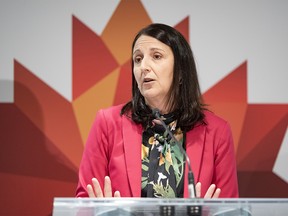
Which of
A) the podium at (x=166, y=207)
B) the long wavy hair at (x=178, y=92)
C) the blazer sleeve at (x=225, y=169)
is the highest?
the long wavy hair at (x=178, y=92)

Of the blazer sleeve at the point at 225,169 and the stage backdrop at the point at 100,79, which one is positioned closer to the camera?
the blazer sleeve at the point at 225,169

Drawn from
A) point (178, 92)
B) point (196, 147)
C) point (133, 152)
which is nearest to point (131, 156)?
point (133, 152)

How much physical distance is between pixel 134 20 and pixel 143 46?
62 centimetres

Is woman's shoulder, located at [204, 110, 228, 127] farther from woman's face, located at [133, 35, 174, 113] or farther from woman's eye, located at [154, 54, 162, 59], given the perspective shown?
woman's eye, located at [154, 54, 162, 59]

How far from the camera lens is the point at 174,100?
89.4 inches

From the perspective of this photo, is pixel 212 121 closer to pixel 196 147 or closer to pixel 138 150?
pixel 196 147

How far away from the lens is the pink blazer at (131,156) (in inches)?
81.3

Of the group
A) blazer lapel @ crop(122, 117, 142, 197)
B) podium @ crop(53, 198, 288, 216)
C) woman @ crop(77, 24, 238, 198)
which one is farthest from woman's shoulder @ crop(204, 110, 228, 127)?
podium @ crop(53, 198, 288, 216)

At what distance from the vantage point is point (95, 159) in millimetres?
2111

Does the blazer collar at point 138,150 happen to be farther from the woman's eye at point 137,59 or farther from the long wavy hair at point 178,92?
the woman's eye at point 137,59

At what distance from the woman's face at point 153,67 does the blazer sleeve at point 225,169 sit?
356 mm

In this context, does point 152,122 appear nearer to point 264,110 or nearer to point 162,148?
point 162,148

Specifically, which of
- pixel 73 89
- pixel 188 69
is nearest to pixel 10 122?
pixel 73 89

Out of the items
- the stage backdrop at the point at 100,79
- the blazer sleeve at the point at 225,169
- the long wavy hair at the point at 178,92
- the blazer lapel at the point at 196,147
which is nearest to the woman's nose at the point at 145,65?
the long wavy hair at the point at 178,92
